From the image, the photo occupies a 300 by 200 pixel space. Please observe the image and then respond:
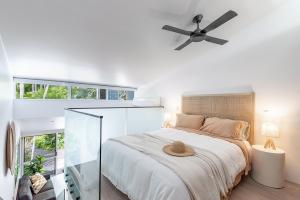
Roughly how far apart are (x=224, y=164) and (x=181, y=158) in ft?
1.81

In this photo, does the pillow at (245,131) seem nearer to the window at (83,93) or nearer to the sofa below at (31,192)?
the window at (83,93)

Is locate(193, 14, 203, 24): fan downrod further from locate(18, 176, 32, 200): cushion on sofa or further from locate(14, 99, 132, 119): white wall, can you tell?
locate(18, 176, 32, 200): cushion on sofa

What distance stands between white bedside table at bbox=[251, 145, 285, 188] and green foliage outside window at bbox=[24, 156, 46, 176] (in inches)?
234

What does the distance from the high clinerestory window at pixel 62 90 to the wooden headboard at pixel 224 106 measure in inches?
92.3

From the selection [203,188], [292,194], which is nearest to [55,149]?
[203,188]

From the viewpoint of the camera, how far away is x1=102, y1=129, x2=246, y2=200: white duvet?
1.49m

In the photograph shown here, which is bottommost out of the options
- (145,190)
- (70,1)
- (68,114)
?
(145,190)

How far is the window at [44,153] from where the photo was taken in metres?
5.12

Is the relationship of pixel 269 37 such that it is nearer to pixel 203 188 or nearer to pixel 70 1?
pixel 203 188

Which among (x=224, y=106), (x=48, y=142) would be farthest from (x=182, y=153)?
(x=48, y=142)

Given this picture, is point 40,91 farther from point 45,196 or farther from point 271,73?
point 271,73

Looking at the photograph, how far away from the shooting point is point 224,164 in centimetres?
196

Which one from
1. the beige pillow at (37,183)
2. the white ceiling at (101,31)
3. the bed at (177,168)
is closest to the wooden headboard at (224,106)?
the bed at (177,168)

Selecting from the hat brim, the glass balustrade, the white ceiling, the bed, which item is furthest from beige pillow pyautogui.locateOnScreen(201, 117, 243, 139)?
the glass balustrade
